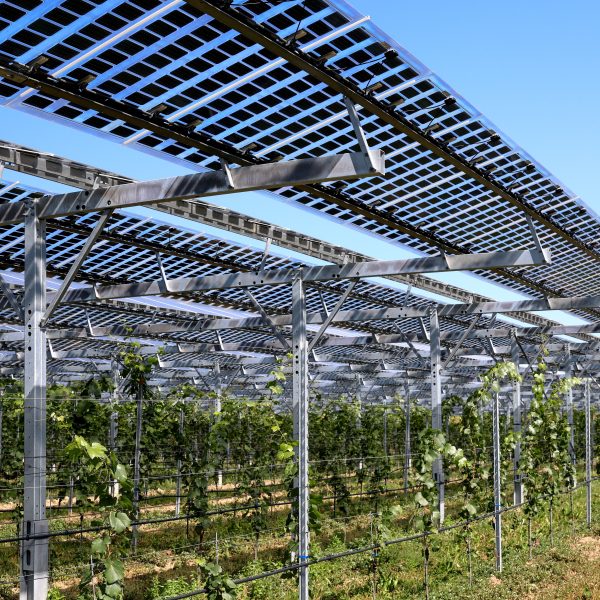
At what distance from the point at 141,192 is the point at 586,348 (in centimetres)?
1678

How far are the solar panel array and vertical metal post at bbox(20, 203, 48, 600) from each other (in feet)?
4.52

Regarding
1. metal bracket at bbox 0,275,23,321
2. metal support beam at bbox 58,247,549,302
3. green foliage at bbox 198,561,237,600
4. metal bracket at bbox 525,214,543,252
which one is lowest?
green foliage at bbox 198,561,237,600

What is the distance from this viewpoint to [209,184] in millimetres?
7242

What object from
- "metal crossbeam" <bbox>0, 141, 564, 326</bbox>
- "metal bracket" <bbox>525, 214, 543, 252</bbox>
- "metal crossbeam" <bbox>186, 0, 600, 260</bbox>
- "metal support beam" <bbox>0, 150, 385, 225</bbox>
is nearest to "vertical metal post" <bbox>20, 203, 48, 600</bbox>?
"metal support beam" <bbox>0, 150, 385, 225</bbox>

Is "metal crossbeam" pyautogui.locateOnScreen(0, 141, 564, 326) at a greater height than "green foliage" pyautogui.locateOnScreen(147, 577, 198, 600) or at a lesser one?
greater

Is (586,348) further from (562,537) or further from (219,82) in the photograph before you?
(219,82)

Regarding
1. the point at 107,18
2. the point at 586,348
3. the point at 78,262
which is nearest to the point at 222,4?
the point at 107,18

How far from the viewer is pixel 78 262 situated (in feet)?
24.9

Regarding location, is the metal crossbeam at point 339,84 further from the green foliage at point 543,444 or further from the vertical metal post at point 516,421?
the vertical metal post at point 516,421

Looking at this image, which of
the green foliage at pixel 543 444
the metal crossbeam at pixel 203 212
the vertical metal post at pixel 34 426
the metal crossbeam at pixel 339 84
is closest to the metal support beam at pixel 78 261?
the vertical metal post at pixel 34 426

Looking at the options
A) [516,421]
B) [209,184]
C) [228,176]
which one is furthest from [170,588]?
[516,421]

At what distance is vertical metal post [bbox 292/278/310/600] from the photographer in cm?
842

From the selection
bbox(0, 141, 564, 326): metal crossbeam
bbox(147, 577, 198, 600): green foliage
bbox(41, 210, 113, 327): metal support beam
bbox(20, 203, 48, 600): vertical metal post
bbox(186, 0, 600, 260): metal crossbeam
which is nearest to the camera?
bbox(186, 0, 600, 260): metal crossbeam

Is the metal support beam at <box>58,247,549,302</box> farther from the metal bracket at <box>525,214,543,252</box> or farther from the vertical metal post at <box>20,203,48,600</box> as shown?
the vertical metal post at <box>20,203,48,600</box>
